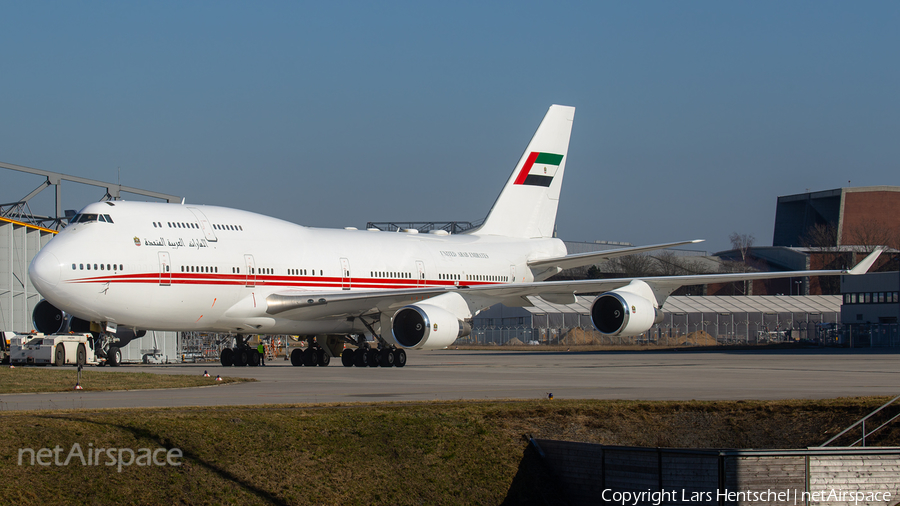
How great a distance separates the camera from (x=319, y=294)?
2805cm

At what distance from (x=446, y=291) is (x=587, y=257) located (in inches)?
267

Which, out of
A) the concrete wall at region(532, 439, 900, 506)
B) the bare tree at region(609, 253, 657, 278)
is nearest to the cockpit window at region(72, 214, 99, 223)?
the concrete wall at region(532, 439, 900, 506)

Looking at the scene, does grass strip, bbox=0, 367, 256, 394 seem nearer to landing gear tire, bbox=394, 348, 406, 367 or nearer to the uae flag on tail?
landing gear tire, bbox=394, 348, 406, 367

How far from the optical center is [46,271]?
75.3ft

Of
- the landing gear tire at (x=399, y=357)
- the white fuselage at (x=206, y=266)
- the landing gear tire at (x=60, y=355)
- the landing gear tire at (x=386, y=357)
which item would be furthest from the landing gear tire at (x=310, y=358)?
the landing gear tire at (x=60, y=355)

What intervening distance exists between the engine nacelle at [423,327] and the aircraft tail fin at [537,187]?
32.9 feet

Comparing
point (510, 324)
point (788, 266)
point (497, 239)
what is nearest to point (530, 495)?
point (497, 239)

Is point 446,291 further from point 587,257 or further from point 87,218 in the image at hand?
point 87,218

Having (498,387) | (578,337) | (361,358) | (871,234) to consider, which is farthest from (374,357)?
(871,234)

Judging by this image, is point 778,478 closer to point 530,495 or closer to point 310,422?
point 530,495

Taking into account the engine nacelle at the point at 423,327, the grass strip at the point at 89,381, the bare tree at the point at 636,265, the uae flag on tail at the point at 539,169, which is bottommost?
the grass strip at the point at 89,381

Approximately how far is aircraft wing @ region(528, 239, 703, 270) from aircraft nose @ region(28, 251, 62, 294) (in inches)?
666

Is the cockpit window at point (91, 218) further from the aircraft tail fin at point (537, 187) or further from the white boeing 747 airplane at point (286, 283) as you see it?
the aircraft tail fin at point (537, 187)

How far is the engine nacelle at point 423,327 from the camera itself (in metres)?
26.3
